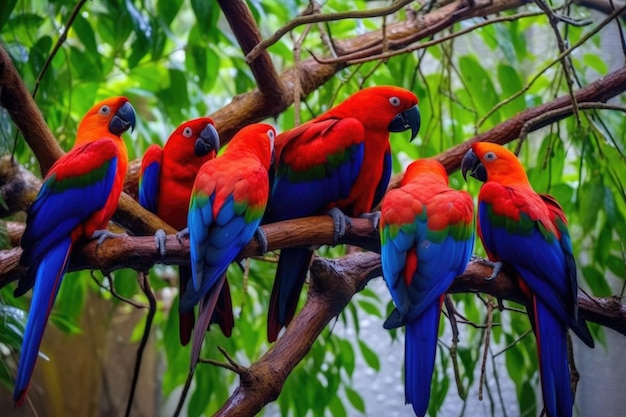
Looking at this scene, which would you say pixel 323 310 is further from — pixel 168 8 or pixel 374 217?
pixel 168 8

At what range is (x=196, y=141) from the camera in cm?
121

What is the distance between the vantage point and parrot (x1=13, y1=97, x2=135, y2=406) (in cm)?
97

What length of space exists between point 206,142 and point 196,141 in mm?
18

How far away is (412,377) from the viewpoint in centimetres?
89

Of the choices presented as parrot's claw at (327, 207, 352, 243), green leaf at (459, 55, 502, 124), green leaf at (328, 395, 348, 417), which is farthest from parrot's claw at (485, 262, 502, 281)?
green leaf at (328, 395, 348, 417)

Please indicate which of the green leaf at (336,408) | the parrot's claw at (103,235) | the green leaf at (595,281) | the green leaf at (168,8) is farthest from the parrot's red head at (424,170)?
the green leaf at (336,408)

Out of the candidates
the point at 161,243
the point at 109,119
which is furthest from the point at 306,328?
the point at 109,119

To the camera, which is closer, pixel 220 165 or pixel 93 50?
pixel 220 165

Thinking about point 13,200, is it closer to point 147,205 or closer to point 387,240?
point 147,205

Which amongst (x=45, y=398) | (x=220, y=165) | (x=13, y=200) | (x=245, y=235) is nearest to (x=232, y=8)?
(x=220, y=165)

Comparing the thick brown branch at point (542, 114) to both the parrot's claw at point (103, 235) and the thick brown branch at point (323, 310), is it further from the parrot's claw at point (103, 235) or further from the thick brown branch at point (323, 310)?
the parrot's claw at point (103, 235)

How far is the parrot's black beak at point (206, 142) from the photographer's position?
1205 millimetres

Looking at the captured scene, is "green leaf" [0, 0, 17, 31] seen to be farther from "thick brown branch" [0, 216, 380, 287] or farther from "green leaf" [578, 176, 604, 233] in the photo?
"green leaf" [578, 176, 604, 233]

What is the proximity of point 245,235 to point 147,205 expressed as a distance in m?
0.34
